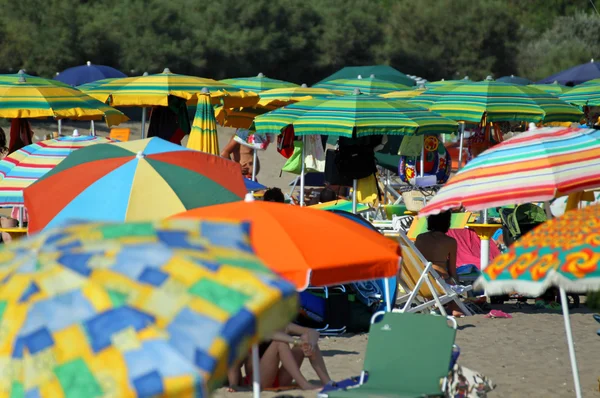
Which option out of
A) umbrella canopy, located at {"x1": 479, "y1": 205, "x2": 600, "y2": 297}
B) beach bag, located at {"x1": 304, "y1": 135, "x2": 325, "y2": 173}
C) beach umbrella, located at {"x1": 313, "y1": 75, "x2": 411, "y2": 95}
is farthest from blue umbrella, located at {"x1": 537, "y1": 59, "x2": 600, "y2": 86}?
umbrella canopy, located at {"x1": 479, "y1": 205, "x2": 600, "y2": 297}

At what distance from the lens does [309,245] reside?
4.76 meters

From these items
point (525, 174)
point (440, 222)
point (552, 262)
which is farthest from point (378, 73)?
point (552, 262)

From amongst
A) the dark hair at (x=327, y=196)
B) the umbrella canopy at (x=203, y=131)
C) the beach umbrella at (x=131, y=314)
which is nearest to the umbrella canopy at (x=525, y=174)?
the beach umbrella at (x=131, y=314)

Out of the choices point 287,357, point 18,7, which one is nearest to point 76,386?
point 287,357

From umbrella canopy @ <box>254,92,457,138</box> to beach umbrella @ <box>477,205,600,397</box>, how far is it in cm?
524

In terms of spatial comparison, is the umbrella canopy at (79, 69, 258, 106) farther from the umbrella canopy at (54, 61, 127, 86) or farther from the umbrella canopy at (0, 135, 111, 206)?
the umbrella canopy at (54, 61, 127, 86)

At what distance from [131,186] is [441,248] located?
149 inches

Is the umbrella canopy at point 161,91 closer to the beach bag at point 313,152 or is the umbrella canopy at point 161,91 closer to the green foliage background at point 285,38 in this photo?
the beach bag at point 313,152

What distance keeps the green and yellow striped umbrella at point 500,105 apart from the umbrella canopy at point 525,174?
510 cm

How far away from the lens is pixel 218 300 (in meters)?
2.80

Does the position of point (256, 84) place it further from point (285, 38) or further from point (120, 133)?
point (285, 38)

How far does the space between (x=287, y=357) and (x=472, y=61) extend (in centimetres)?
4194

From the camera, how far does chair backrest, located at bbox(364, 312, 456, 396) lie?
209 inches

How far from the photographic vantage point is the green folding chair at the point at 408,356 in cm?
528
